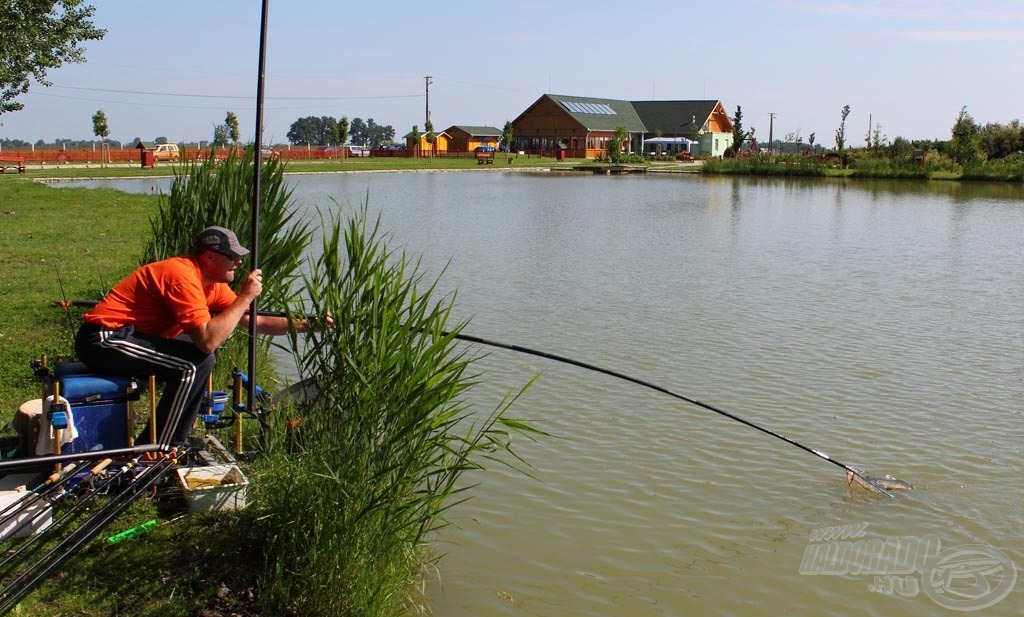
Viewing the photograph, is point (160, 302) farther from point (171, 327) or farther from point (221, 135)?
point (221, 135)

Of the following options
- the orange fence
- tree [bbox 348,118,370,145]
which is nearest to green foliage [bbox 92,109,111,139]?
the orange fence

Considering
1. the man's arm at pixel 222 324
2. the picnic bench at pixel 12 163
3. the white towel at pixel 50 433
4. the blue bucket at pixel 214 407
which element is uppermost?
the picnic bench at pixel 12 163

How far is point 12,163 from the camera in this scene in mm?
46469

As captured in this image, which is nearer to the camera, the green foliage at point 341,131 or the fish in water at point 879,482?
the fish in water at point 879,482

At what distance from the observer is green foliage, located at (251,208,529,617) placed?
14.0 ft

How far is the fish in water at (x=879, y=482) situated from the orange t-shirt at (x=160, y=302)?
4505 millimetres

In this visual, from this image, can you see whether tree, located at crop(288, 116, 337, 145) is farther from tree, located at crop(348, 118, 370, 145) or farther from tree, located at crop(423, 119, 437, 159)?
tree, located at crop(423, 119, 437, 159)

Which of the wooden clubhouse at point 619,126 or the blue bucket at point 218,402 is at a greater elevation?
the wooden clubhouse at point 619,126

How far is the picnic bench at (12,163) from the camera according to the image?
39312 mm

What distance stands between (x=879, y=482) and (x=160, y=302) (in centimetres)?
488

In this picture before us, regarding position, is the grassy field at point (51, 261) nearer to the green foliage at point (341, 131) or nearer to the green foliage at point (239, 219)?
the green foliage at point (239, 219)

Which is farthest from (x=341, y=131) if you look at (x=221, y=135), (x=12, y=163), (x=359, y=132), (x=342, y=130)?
(x=359, y=132)

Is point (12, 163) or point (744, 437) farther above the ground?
point (12, 163)

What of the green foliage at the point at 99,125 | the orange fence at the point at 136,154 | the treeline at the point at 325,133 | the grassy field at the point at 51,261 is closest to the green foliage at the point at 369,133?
the treeline at the point at 325,133
